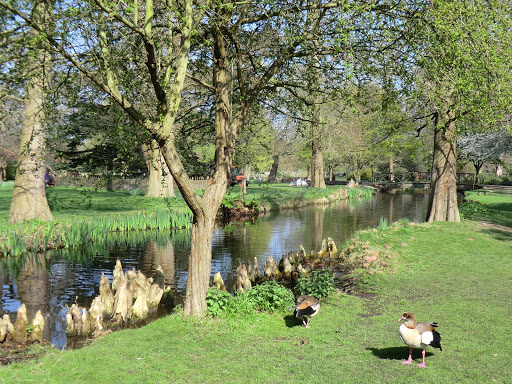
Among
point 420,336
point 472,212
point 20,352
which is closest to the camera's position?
point 420,336

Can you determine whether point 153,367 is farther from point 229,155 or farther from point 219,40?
point 219,40

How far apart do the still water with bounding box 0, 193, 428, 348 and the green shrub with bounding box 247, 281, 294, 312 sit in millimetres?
3328

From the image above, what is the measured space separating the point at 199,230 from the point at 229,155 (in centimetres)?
171

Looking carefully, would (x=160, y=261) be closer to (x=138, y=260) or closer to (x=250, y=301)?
(x=138, y=260)

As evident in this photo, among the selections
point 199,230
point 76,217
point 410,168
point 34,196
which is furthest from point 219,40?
point 410,168

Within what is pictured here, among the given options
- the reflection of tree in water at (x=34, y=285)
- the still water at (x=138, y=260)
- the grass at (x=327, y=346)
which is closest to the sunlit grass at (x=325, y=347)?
the grass at (x=327, y=346)

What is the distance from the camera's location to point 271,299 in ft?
33.0

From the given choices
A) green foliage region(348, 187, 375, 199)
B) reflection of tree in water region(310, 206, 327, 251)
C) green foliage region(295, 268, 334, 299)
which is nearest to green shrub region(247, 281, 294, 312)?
green foliage region(295, 268, 334, 299)

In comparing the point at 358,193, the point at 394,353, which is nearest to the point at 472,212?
the point at 394,353

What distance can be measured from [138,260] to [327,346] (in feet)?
35.7

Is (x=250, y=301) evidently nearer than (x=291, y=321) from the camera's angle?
No

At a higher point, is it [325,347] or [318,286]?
[318,286]

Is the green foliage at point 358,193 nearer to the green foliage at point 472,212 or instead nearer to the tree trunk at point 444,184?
the green foliage at point 472,212

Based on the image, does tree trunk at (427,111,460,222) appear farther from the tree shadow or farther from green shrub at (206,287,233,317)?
green shrub at (206,287,233,317)
